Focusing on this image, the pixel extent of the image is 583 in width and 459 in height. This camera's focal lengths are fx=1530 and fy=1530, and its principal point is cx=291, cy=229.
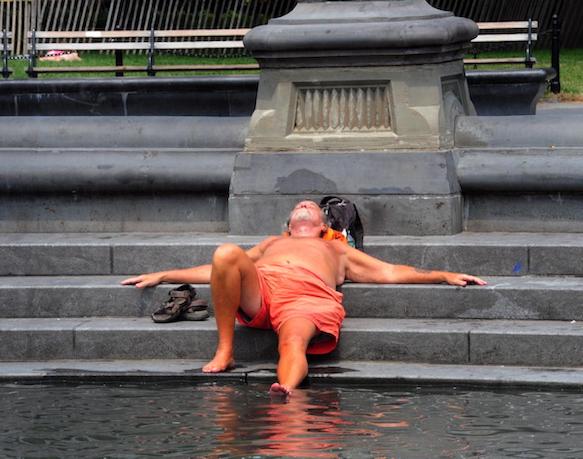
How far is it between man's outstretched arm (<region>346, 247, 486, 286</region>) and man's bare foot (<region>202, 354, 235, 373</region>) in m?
0.97

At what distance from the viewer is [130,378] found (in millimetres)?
8023

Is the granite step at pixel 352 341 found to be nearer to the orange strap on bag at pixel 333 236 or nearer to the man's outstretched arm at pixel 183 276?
the man's outstretched arm at pixel 183 276

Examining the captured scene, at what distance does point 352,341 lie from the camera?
8.16 meters

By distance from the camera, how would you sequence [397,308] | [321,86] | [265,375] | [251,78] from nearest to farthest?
[265,375] < [397,308] < [321,86] < [251,78]

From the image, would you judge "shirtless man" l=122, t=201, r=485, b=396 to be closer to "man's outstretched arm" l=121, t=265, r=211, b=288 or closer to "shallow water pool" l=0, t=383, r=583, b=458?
"man's outstretched arm" l=121, t=265, r=211, b=288

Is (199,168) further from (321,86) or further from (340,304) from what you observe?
(340,304)

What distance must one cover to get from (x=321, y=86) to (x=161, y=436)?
323 centimetres

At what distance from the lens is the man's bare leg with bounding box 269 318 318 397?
7.54 m

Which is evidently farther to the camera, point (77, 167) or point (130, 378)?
point (77, 167)

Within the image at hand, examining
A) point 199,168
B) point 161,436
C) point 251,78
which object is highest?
point 251,78

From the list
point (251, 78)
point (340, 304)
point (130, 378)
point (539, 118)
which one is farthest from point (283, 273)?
point (251, 78)

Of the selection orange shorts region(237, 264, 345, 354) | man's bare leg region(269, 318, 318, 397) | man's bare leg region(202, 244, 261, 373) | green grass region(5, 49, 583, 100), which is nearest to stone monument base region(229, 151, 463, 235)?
orange shorts region(237, 264, 345, 354)

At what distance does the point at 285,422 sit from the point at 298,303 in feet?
4.07

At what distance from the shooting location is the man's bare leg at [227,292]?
313 inches
